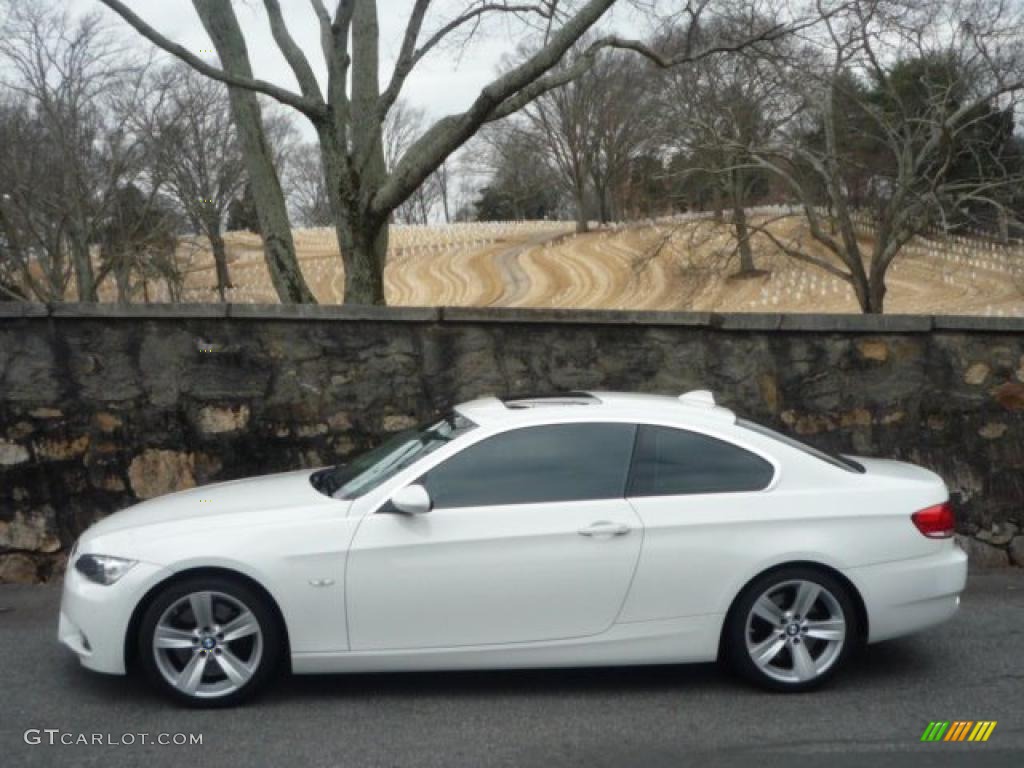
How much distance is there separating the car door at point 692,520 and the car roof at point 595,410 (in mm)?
155

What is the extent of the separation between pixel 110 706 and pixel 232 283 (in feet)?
179

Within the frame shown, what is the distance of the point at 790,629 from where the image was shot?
532 cm

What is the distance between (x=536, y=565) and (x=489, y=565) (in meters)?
0.20

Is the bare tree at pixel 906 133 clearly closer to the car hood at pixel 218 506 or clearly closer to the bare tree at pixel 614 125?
the bare tree at pixel 614 125

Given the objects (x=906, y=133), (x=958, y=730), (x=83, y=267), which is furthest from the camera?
(x=83, y=267)

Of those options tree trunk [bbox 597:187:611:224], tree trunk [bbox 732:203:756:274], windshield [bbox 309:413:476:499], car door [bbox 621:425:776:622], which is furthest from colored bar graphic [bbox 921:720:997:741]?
tree trunk [bbox 597:187:611:224]

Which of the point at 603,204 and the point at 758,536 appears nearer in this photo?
the point at 758,536

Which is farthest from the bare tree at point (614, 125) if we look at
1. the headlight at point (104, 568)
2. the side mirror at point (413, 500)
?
the headlight at point (104, 568)

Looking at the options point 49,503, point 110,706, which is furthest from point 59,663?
point 49,503

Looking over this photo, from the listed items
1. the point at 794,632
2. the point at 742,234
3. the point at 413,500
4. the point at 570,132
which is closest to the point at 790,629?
the point at 794,632

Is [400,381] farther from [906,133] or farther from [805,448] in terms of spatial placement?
[906,133]

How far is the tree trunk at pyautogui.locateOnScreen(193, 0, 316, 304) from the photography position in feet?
38.7

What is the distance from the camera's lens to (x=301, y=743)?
4.71 metres

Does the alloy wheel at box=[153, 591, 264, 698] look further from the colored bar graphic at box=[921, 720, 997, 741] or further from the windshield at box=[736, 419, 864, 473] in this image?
the colored bar graphic at box=[921, 720, 997, 741]
